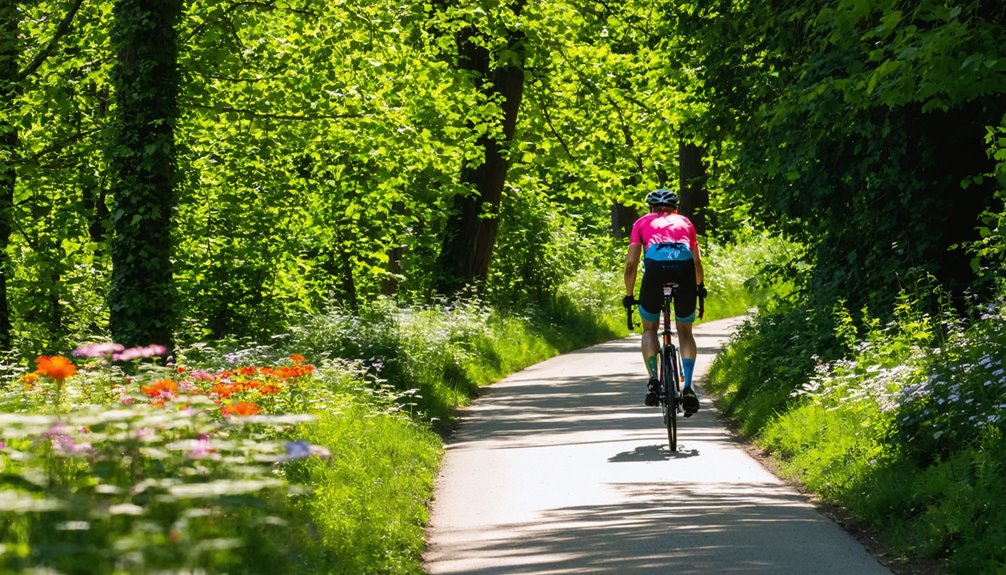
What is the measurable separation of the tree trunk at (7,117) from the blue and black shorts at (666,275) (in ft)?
29.3

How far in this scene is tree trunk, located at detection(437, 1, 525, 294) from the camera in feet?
86.3

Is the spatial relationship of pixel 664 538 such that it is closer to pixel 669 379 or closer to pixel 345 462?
pixel 345 462

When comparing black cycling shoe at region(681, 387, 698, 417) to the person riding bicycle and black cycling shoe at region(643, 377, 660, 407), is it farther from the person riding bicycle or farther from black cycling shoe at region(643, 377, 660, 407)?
black cycling shoe at region(643, 377, 660, 407)

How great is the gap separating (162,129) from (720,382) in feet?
27.2

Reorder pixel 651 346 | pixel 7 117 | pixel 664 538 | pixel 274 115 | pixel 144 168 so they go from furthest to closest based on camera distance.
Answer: pixel 7 117 < pixel 274 115 < pixel 144 168 < pixel 651 346 < pixel 664 538

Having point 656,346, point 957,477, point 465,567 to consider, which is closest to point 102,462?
point 465,567

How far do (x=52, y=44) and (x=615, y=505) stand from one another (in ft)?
39.3

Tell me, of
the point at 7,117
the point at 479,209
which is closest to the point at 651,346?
the point at 7,117

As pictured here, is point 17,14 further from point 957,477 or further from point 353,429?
point 957,477

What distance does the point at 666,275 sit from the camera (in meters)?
13.4

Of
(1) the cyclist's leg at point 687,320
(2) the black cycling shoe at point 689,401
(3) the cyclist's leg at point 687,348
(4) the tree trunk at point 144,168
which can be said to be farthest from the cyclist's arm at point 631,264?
(4) the tree trunk at point 144,168

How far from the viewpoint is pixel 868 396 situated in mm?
11945

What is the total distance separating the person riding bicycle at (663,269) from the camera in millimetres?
13406

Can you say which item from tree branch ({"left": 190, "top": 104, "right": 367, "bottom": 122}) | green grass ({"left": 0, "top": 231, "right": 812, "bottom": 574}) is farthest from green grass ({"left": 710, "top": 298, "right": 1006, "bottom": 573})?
tree branch ({"left": 190, "top": 104, "right": 367, "bottom": 122})
